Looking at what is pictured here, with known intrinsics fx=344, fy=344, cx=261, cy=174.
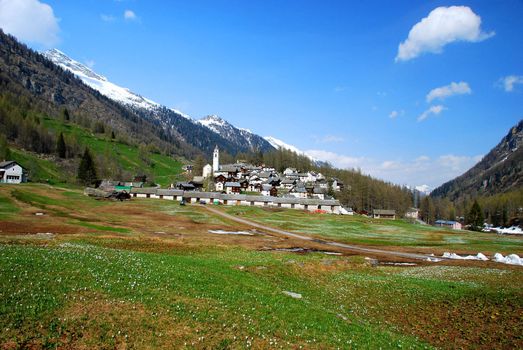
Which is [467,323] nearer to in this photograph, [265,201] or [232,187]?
[265,201]

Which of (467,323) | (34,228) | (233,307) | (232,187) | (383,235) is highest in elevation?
(232,187)

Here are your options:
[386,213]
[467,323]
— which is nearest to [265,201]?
[386,213]

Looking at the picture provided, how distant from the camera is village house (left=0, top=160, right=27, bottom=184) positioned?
5635 inches

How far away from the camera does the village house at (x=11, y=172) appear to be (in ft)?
470

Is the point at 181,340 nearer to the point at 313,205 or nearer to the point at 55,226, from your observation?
the point at 55,226

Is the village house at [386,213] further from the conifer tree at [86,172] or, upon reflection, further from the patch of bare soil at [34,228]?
the patch of bare soil at [34,228]

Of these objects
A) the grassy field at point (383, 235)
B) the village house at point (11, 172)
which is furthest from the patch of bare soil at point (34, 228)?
the village house at point (11, 172)

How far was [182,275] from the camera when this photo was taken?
936 inches

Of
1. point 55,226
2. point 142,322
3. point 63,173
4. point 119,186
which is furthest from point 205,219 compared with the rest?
point 63,173

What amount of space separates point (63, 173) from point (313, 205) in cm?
13206

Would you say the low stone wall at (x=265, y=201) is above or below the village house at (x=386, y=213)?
above

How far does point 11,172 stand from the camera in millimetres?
146000

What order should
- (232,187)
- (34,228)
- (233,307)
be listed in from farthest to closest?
(232,187) → (34,228) → (233,307)

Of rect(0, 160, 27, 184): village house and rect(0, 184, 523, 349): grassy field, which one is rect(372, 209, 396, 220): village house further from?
rect(0, 160, 27, 184): village house
